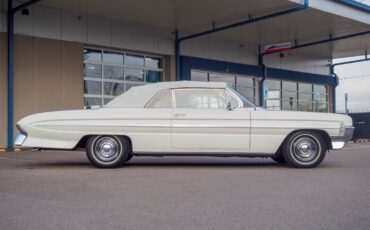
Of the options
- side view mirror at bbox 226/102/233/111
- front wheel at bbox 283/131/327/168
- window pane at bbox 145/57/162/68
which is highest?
window pane at bbox 145/57/162/68

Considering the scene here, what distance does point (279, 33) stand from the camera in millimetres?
20594

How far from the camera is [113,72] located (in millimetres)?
18172

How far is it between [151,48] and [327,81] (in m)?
13.6

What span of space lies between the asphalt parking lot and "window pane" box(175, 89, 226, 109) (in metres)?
1.10

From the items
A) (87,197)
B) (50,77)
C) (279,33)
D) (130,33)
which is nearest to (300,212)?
(87,197)

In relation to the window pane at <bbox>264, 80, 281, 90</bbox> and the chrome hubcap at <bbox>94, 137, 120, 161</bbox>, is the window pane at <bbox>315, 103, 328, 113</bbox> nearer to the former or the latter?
the window pane at <bbox>264, 80, 281, 90</bbox>

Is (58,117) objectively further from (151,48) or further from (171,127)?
(151,48)

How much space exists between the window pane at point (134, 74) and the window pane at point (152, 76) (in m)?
0.26

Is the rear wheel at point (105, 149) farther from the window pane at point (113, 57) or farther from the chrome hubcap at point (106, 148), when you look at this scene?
the window pane at point (113, 57)

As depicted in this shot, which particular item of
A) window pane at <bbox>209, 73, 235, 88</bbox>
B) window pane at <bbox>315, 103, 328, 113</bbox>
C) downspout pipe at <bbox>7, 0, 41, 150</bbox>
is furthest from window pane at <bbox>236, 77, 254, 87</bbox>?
downspout pipe at <bbox>7, 0, 41, 150</bbox>

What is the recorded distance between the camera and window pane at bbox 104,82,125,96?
58.6 ft

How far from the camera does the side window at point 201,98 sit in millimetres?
9031

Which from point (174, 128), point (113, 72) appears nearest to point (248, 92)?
point (113, 72)

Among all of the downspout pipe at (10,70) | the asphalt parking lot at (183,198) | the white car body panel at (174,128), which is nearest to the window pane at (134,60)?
the downspout pipe at (10,70)
